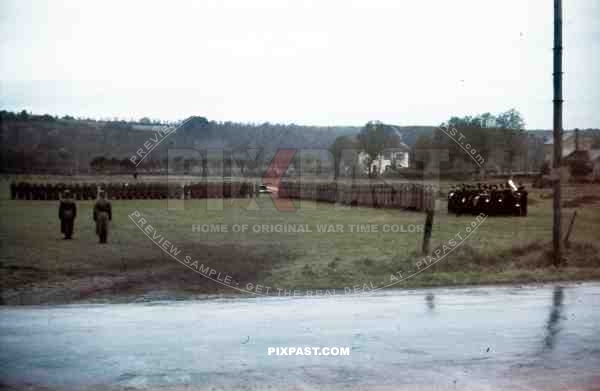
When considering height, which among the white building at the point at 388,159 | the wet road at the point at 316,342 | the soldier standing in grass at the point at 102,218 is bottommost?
the wet road at the point at 316,342

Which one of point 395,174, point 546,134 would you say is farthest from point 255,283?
point 546,134

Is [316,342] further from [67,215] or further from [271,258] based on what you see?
[67,215]

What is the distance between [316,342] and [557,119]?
9.00 metres

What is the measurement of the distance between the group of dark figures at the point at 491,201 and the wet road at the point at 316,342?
629 inches

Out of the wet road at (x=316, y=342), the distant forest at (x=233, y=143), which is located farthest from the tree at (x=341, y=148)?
the wet road at (x=316, y=342)

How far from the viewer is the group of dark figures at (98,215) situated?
1816 centimetres

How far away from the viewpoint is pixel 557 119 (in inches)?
559

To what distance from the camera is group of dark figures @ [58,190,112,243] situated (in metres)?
18.2

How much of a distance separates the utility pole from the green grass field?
2.16ft

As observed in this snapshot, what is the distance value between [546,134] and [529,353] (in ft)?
135

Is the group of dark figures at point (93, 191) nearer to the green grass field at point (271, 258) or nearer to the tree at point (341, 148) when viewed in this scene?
the tree at point (341, 148)

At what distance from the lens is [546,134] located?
4550 centimetres

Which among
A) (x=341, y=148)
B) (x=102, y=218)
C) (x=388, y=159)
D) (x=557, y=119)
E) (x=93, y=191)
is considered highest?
(x=341, y=148)
